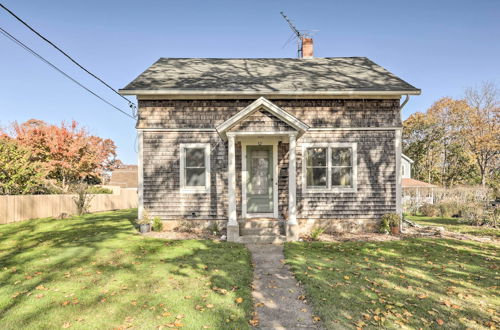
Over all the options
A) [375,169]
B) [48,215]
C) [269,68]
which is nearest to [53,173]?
[48,215]

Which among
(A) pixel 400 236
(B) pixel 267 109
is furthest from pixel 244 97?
(A) pixel 400 236

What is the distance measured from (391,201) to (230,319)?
8.08 metres

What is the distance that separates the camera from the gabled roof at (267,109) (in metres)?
8.45

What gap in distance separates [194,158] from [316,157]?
4209 mm

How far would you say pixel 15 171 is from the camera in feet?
43.1

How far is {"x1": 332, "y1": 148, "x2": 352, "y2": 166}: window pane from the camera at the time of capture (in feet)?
33.2

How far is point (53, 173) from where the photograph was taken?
25984mm

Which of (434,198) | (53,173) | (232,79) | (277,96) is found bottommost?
(434,198)

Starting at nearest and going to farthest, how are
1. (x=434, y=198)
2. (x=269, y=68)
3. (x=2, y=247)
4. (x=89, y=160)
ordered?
1. (x=2, y=247)
2. (x=269, y=68)
3. (x=434, y=198)
4. (x=89, y=160)

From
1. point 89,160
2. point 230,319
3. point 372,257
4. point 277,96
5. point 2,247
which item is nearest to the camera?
point 230,319

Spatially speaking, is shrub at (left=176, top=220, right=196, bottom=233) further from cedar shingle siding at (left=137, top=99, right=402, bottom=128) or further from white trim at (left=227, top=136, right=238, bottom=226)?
cedar shingle siding at (left=137, top=99, right=402, bottom=128)

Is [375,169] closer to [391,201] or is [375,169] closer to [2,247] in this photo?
[391,201]

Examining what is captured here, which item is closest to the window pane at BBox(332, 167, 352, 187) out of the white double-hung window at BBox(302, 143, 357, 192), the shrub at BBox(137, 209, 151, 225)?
the white double-hung window at BBox(302, 143, 357, 192)

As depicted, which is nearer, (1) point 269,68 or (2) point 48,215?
(1) point 269,68
